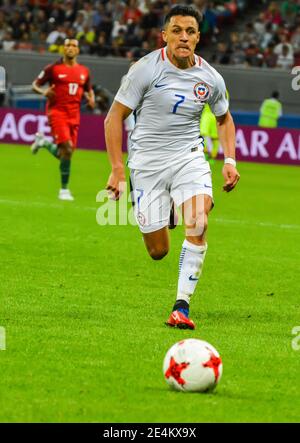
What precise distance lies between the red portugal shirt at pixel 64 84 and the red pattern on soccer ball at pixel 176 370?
45.5 feet

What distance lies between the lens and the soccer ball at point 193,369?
733 centimetres

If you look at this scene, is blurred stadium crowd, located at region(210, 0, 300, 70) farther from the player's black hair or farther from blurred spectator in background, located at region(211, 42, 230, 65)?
the player's black hair

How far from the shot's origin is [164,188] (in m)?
10.4

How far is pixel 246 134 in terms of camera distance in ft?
100

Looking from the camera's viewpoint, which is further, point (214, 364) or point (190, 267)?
point (190, 267)

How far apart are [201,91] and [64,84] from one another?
36.1 ft

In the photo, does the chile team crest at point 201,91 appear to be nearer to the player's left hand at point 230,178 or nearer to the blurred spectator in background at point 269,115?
the player's left hand at point 230,178

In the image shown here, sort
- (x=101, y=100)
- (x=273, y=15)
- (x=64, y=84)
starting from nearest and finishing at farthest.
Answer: (x=64, y=84) < (x=101, y=100) < (x=273, y=15)

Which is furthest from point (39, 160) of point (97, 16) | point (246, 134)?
point (97, 16)

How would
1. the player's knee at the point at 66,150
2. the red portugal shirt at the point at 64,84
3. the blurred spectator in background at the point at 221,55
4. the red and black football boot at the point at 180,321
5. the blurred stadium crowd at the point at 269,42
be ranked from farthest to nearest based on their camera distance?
the blurred spectator in background at the point at 221,55 < the blurred stadium crowd at the point at 269,42 < the red portugal shirt at the point at 64,84 < the player's knee at the point at 66,150 < the red and black football boot at the point at 180,321

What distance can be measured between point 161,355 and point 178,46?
2857 mm

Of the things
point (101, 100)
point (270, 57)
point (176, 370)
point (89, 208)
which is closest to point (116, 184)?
point (176, 370)

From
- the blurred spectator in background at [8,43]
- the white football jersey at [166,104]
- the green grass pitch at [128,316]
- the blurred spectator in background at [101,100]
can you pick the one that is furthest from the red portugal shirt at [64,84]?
the blurred spectator in background at [8,43]

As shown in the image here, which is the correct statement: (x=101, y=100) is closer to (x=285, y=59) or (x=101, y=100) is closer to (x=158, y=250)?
(x=285, y=59)
